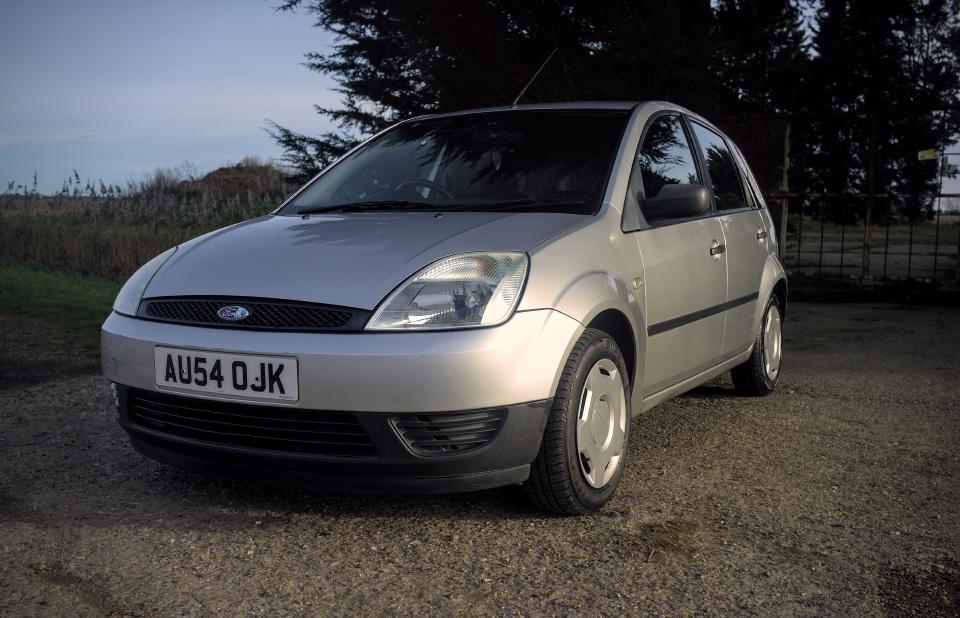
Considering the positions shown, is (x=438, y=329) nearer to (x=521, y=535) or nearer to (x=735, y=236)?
(x=521, y=535)

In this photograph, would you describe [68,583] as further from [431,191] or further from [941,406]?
[941,406]

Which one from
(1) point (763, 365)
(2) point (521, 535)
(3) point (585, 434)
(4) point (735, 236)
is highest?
(4) point (735, 236)

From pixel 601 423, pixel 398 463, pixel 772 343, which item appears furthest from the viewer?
pixel 772 343

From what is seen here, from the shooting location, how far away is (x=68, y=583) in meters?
2.61

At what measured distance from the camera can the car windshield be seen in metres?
3.69

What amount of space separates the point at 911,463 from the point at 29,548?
339 centimetres

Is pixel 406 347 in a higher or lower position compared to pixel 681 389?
higher

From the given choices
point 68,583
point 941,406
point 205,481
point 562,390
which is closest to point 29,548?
point 68,583

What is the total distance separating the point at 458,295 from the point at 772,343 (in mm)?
3109

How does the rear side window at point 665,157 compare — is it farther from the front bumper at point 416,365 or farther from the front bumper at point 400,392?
the front bumper at point 416,365

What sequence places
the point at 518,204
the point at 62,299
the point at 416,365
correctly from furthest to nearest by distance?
the point at 62,299, the point at 518,204, the point at 416,365

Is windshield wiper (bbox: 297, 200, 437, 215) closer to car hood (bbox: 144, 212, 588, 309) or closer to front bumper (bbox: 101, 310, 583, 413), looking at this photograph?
car hood (bbox: 144, 212, 588, 309)

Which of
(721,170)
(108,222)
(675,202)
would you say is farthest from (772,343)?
(108,222)

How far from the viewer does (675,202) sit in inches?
146
